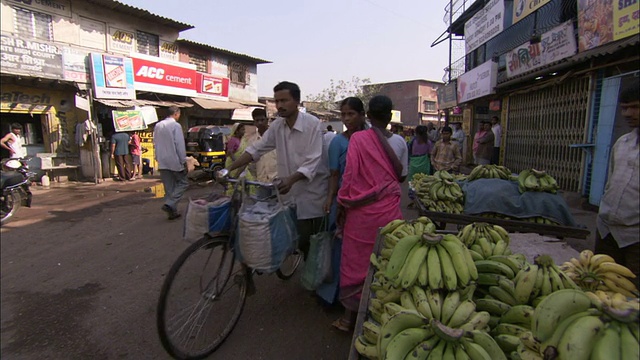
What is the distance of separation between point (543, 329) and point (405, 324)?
409 mm

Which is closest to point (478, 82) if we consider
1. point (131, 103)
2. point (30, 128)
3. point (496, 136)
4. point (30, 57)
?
point (496, 136)

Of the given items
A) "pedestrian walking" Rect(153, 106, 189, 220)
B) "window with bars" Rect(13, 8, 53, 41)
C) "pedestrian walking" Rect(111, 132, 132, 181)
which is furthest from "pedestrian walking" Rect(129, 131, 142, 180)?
"pedestrian walking" Rect(153, 106, 189, 220)

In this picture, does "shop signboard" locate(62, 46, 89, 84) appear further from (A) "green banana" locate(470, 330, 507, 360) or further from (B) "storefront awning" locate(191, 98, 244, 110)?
(A) "green banana" locate(470, 330, 507, 360)

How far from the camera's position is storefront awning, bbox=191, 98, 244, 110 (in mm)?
14757

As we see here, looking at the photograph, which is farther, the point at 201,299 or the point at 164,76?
the point at 164,76

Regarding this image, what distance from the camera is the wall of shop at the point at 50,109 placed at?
380 inches

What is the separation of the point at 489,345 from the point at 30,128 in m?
13.5

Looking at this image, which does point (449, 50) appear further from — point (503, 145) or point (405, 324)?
point (405, 324)

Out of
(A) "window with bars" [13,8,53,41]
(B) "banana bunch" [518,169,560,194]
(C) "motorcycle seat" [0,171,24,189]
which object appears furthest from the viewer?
(A) "window with bars" [13,8,53,41]

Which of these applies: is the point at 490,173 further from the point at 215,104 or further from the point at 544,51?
the point at 215,104

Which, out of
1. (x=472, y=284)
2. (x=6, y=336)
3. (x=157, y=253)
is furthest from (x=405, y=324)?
(x=157, y=253)

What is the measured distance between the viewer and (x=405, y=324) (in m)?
1.23

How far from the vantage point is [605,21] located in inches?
233

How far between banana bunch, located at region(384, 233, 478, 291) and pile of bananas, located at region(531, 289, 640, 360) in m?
0.36
